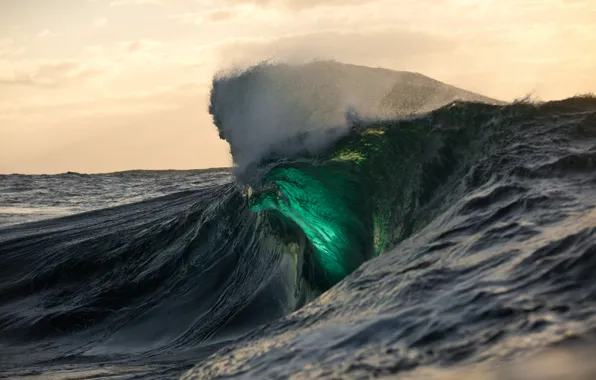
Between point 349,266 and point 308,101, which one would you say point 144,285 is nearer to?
point 308,101

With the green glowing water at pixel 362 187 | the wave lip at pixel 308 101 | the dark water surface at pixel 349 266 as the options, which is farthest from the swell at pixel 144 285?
the wave lip at pixel 308 101

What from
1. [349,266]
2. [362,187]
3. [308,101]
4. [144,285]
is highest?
[308,101]

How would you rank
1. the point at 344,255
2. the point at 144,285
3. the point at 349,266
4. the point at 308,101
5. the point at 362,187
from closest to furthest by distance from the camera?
the point at 349,266
the point at 344,255
the point at 362,187
the point at 308,101
the point at 144,285

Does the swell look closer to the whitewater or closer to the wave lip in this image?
the whitewater

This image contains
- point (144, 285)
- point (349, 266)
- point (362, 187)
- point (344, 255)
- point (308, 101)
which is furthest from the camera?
point (144, 285)

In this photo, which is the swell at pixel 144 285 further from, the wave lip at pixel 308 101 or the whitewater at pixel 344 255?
the wave lip at pixel 308 101

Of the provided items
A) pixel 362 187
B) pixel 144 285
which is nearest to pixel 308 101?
pixel 362 187

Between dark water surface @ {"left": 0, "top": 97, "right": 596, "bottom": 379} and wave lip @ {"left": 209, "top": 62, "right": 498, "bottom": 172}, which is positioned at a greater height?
wave lip @ {"left": 209, "top": 62, "right": 498, "bottom": 172}

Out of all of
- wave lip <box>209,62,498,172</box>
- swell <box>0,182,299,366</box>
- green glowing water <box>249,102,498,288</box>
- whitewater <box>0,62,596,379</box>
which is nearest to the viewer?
whitewater <box>0,62,596,379</box>

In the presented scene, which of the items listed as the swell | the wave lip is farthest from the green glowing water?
the swell
